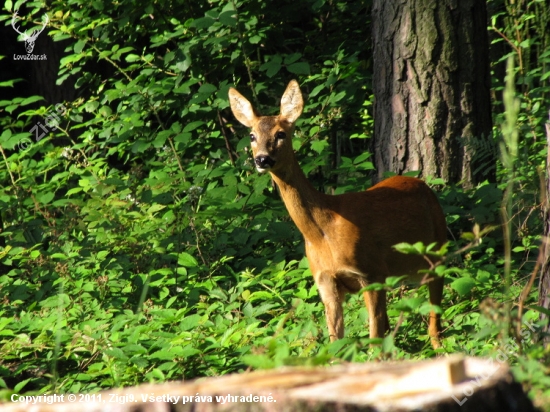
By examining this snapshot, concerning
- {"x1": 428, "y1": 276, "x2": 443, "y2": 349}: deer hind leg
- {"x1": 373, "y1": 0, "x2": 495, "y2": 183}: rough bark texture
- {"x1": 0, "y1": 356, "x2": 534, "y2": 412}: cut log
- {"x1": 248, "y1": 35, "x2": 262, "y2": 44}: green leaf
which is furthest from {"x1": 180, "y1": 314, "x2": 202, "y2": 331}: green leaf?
{"x1": 248, "y1": 35, "x2": 262, "y2": 44}: green leaf

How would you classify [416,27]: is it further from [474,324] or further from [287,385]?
[287,385]

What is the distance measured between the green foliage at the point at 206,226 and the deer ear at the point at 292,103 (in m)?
1.07

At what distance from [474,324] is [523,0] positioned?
17.8ft

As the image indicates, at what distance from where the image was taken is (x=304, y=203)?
16.1 ft

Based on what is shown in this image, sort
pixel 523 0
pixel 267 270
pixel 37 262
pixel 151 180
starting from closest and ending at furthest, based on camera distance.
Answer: pixel 267 270
pixel 37 262
pixel 151 180
pixel 523 0

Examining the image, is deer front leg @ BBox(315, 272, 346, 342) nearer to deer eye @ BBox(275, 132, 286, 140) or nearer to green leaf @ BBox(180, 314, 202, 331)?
green leaf @ BBox(180, 314, 202, 331)

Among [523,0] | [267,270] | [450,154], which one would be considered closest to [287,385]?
[267,270]

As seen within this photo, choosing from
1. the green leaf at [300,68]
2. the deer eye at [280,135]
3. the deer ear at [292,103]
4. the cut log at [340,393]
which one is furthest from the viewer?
the green leaf at [300,68]

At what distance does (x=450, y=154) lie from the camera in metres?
6.45

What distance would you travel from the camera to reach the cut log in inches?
83.1

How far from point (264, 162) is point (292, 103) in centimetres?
71

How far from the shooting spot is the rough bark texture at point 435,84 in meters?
6.40

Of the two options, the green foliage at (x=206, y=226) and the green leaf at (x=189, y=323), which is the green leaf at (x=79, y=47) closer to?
A: the green foliage at (x=206, y=226)

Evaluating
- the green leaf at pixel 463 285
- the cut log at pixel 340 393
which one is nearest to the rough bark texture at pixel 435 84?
the green leaf at pixel 463 285
